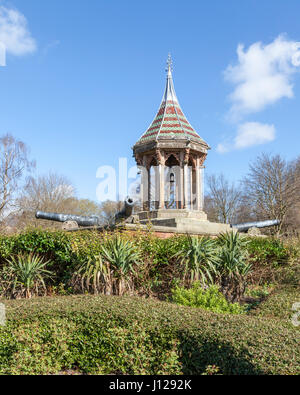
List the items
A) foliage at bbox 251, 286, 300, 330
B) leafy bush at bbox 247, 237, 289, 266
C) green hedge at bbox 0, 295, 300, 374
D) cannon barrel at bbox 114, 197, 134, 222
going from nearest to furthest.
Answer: green hedge at bbox 0, 295, 300, 374
foliage at bbox 251, 286, 300, 330
leafy bush at bbox 247, 237, 289, 266
cannon barrel at bbox 114, 197, 134, 222

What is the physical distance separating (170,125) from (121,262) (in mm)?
10575

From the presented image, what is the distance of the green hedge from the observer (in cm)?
393

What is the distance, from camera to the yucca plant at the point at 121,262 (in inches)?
280

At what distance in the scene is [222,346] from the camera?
3883mm

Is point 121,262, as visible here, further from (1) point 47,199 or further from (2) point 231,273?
(1) point 47,199

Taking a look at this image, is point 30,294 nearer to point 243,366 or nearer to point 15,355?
point 15,355

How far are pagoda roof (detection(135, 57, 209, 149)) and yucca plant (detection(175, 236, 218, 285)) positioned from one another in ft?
28.0

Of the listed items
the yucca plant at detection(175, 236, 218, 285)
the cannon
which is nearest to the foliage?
the yucca plant at detection(175, 236, 218, 285)

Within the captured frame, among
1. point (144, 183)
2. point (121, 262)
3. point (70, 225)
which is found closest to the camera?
point (121, 262)

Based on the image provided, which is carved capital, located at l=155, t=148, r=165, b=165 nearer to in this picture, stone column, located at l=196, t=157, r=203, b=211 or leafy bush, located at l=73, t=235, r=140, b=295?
stone column, located at l=196, t=157, r=203, b=211

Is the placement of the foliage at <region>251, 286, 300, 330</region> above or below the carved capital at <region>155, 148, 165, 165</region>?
below

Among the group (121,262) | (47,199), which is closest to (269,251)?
(121,262)

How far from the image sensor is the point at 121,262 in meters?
7.14
